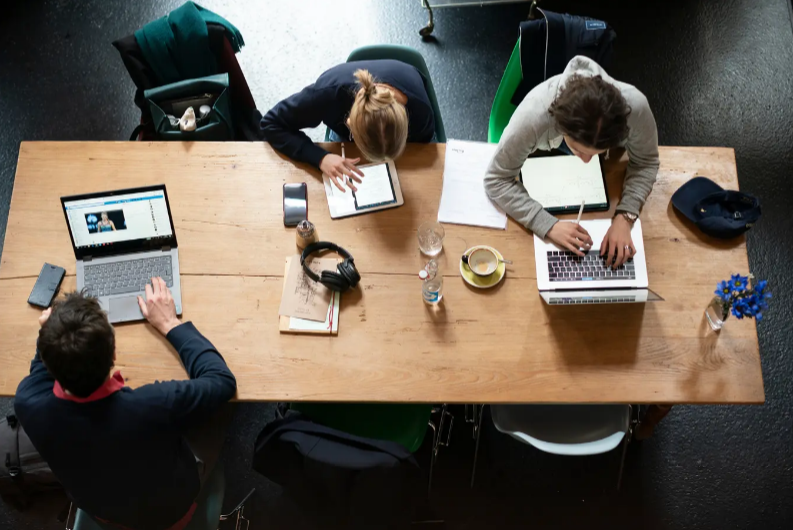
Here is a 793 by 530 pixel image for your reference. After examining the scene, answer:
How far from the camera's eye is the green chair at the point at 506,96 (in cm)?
218

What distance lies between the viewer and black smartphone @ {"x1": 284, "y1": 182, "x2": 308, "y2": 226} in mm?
1992

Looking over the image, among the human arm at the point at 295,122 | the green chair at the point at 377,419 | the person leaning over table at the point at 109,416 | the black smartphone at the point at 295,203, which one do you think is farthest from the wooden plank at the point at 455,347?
the human arm at the point at 295,122

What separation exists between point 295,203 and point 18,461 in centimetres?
136

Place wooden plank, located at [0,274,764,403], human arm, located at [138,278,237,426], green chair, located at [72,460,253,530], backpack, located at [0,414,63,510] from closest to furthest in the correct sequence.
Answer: human arm, located at [138,278,237,426] → wooden plank, located at [0,274,764,403] → green chair, located at [72,460,253,530] → backpack, located at [0,414,63,510]

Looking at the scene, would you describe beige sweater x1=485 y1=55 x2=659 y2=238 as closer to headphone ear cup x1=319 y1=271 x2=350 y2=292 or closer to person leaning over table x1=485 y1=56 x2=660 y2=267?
person leaning over table x1=485 y1=56 x2=660 y2=267

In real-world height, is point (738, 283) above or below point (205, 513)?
above

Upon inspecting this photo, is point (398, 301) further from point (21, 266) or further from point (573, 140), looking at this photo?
point (21, 266)

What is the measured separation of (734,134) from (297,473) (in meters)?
2.72

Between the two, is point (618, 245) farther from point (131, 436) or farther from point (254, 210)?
point (131, 436)

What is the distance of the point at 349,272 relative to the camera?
186cm

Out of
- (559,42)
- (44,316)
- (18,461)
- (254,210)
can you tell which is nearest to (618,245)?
(559,42)

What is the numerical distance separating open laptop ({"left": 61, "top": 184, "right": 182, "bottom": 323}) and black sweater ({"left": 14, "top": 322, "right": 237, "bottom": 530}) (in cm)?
25

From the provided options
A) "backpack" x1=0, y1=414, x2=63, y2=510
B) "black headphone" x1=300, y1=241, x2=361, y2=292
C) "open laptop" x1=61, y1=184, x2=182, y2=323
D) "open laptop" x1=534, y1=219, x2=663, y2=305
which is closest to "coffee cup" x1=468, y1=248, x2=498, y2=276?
"open laptop" x1=534, y1=219, x2=663, y2=305

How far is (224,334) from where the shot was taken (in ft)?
6.10
